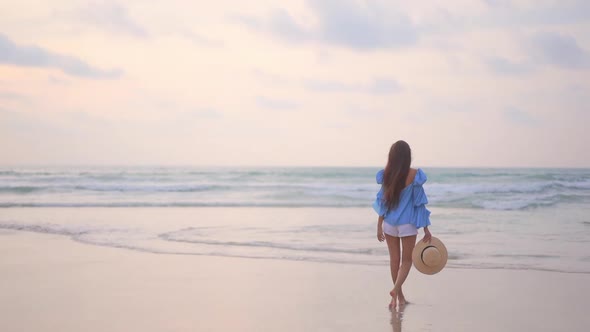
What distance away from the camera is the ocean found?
8.74 m

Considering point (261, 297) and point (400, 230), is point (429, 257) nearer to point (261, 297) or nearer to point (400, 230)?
point (400, 230)

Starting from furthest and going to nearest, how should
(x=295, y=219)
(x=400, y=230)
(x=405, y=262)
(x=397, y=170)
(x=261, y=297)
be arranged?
(x=295, y=219) < (x=261, y=297) < (x=405, y=262) < (x=400, y=230) < (x=397, y=170)

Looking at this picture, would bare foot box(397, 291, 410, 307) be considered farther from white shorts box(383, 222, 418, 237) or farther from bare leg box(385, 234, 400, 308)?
white shorts box(383, 222, 418, 237)

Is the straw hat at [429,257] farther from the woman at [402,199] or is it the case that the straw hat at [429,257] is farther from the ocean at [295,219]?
the ocean at [295,219]

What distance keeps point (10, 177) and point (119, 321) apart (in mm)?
27318

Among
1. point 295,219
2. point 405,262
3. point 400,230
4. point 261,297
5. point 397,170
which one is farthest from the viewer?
point 295,219

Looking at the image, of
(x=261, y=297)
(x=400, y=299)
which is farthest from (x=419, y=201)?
(x=261, y=297)

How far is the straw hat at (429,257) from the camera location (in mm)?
5535

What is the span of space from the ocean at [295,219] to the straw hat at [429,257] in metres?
2.21

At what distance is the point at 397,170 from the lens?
17.9 ft

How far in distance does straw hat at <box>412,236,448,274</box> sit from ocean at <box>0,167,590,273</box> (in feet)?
7.25

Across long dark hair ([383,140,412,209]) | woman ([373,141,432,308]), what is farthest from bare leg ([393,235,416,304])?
long dark hair ([383,140,412,209])

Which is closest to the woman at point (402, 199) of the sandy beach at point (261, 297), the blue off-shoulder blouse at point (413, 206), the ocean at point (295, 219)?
the blue off-shoulder blouse at point (413, 206)

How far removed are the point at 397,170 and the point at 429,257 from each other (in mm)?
829
